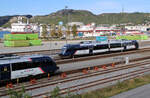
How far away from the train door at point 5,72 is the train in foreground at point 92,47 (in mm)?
17193

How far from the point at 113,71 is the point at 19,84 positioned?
12.1 metres

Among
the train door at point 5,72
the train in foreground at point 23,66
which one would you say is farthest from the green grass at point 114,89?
the train door at point 5,72

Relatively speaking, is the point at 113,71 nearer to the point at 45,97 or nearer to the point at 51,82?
the point at 51,82

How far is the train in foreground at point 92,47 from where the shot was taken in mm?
35294

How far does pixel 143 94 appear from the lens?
48.6 feet

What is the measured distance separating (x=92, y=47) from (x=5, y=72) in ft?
77.2

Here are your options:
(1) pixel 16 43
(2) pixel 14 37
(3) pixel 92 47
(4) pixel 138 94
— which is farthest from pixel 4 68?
(2) pixel 14 37

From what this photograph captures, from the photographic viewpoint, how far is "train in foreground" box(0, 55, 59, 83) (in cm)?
1817

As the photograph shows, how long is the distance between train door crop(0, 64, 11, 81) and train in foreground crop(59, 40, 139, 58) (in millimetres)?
17193

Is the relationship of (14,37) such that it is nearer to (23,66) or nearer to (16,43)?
(16,43)

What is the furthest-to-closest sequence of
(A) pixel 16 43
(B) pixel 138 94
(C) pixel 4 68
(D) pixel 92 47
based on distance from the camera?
(A) pixel 16 43 → (D) pixel 92 47 → (C) pixel 4 68 → (B) pixel 138 94

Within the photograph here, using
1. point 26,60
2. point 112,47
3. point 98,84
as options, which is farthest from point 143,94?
point 112,47

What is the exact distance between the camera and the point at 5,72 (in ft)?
59.4

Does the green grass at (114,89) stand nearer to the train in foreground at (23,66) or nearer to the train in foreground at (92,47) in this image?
the train in foreground at (23,66)
